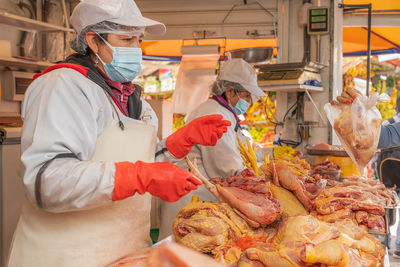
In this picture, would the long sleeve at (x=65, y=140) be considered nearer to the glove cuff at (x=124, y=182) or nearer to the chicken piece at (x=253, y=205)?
the glove cuff at (x=124, y=182)

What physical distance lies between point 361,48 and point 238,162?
18.4 ft

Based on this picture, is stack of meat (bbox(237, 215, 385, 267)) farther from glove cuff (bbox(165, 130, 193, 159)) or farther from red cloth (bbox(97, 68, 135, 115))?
red cloth (bbox(97, 68, 135, 115))

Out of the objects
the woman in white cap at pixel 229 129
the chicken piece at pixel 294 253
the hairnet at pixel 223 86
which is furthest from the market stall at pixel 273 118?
the hairnet at pixel 223 86

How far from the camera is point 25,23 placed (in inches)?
188

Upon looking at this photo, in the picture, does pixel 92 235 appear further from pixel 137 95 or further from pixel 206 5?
pixel 206 5

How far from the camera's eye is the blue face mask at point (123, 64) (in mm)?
2016

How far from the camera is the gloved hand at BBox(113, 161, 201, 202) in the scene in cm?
153

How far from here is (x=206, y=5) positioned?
580cm

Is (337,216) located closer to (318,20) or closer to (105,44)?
(105,44)

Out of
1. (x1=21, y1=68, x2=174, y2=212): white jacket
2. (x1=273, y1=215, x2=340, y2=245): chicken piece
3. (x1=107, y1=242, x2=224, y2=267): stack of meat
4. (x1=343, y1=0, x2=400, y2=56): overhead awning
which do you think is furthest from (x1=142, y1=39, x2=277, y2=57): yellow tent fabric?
(x1=107, y1=242, x2=224, y2=267): stack of meat

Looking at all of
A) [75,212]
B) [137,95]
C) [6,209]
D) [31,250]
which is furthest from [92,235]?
[6,209]

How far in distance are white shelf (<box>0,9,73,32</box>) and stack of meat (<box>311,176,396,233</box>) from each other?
3.86m

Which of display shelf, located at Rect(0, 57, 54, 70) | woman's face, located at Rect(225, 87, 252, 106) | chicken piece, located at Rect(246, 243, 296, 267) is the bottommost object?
chicken piece, located at Rect(246, 243, 296, 267)

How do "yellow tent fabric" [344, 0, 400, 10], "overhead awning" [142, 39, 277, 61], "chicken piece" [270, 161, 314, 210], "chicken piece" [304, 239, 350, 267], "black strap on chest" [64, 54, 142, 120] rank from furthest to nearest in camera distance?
"overhead awning" [142, 39, 277, 61], "yellow tent fabric" [344, 0, 400, 10], "chicken piece" [270, 161, 314, 210], "black strap on chest" [64, 54, 142, 120], "chicken piece" [304, 239, 350, 267]
